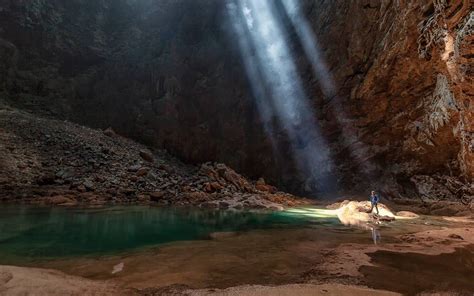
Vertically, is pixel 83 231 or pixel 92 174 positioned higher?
pixel 92 174

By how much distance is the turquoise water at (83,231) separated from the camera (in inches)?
291

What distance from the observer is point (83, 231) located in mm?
10055

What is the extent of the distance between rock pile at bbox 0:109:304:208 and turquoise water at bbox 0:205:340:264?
12.7 ft

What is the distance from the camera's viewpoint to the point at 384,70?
68.7 feet

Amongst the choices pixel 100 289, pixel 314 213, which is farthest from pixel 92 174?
pixel 100 289

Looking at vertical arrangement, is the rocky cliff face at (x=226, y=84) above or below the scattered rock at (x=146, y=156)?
above

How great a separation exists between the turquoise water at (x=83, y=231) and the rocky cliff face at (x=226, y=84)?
13924 mm

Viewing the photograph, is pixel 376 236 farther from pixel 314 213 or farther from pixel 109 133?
pixel 109 133

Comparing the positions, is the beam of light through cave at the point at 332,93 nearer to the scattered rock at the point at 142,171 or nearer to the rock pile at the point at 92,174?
the rock pile at the point at 92,174

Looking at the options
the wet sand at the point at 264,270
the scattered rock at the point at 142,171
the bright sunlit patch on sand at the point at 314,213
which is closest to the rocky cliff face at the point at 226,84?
the bright sunlit patch on sand at the point at 314,213

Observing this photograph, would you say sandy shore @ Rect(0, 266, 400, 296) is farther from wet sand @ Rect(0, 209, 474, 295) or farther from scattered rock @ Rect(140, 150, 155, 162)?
scattered rock @ Rect(140, 150, 155, 162)

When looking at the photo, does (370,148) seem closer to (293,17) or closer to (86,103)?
(293,17)

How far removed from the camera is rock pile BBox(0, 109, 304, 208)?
18.7 meters

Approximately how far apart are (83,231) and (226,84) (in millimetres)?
26157
